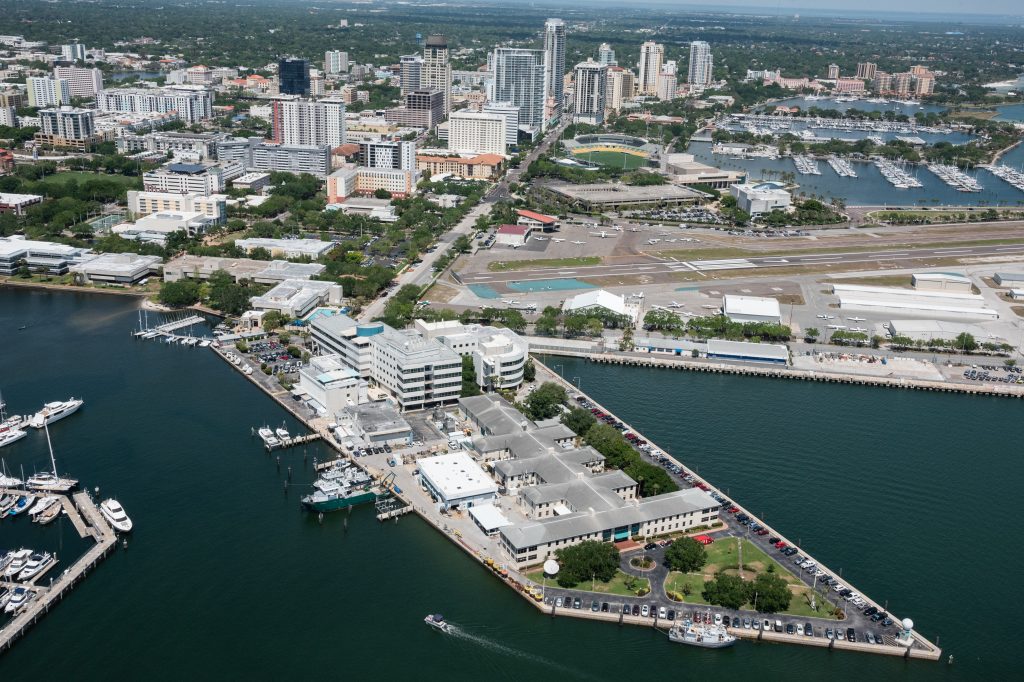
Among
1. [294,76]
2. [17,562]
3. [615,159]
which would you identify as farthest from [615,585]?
[294,76]

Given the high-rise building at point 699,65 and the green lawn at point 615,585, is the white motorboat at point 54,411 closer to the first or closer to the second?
the green lawn at point 615,585

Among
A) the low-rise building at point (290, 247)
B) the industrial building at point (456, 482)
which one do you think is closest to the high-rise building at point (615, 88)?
the low-rise building at point (290, 247)

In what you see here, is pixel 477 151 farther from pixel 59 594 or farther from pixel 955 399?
pixel 59 594

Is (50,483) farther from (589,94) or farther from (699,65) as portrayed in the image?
(699,65)

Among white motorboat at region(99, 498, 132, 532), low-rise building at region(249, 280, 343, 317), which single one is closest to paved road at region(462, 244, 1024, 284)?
low-rise building at region(249, 280, 343, 317)

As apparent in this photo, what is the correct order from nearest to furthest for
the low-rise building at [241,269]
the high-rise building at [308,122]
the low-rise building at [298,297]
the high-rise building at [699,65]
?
the low-rise building at [298,297] < the low-rise building at [241,269] < the high-rise building at [308,122] < the high-rise building at [699,65]

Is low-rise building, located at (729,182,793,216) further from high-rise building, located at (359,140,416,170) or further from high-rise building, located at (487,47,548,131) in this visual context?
high-rise building, located at (487,47,548,131)
